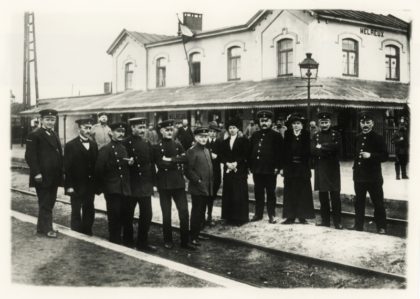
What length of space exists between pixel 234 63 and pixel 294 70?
316 cm

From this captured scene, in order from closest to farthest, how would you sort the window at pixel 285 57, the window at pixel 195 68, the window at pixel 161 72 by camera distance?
the window at pixel 285 57 < the window at pixel 195 68 < the window at pixel 161 72

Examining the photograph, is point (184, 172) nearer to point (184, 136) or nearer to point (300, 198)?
point (300, 198)

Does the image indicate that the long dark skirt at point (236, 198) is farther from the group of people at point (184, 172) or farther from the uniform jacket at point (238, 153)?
the uniform jacket at point (238, 153)

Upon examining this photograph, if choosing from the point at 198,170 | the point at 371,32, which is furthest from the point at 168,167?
the point at 371,32

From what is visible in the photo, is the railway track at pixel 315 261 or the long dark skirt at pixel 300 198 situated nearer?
the railway track at pixel 315 261

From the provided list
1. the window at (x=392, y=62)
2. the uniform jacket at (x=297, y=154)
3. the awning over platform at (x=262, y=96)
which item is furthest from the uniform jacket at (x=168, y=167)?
the window at (x=392, y=62)

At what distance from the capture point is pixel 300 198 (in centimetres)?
674

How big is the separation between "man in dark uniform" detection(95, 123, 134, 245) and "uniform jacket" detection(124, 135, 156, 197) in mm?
62

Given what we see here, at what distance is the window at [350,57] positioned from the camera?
1661cm

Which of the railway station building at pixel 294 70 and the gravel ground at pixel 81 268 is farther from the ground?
the railway station building at pixel 294 70

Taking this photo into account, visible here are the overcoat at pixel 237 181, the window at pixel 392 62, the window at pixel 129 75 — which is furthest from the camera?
the window at pixel 129 75

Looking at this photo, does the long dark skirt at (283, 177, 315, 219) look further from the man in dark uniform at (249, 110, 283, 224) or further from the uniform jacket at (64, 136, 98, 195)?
the uniform jacket at (64, 136, 98, 195)

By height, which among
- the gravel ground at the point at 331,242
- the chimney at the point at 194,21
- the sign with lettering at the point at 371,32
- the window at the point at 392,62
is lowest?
the gravel ground at the point at 331,242

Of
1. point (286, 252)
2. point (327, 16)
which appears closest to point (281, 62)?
point (327, 16)
